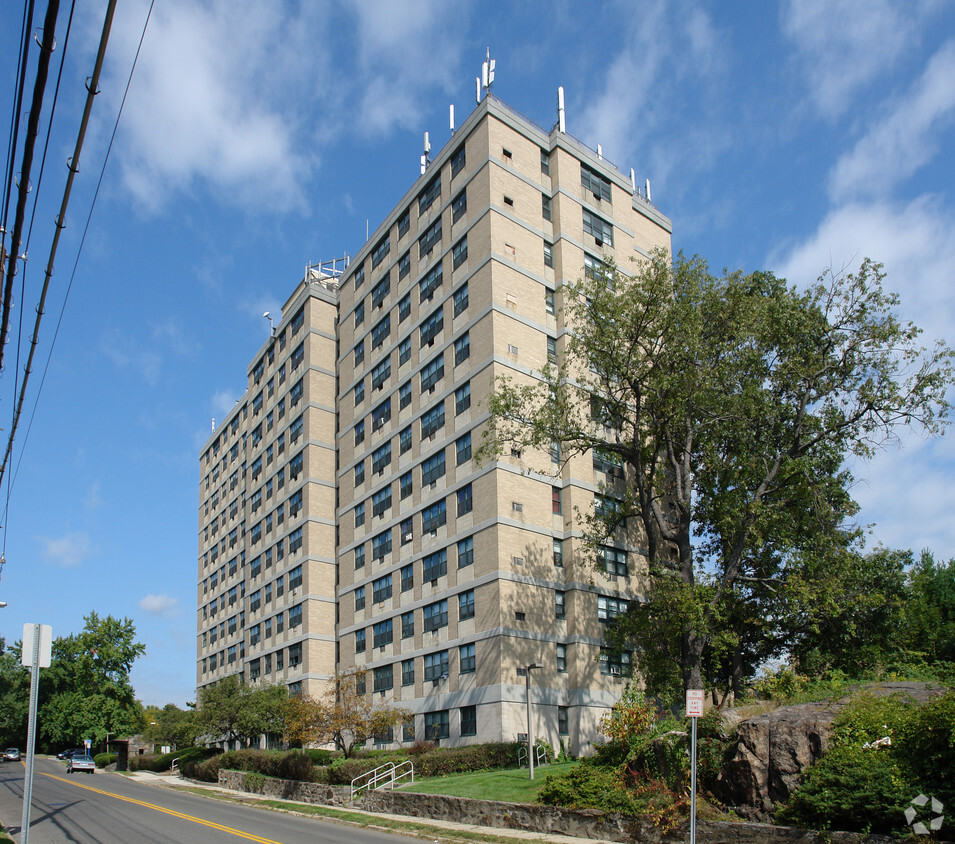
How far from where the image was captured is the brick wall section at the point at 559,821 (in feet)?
53.8

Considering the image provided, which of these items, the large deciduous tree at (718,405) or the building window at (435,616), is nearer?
the large deciduous tree at (718,405)

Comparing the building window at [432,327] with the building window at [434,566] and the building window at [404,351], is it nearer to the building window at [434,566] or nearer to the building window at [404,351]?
the building window at [404,351]

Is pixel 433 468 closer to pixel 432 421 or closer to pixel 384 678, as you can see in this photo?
pixel 432 421

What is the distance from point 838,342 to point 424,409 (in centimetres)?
2374

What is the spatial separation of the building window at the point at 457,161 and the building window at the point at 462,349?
9871 mm

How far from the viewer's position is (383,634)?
48.4 metres

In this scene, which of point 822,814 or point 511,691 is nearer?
point 822,814

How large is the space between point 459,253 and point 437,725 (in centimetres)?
2425

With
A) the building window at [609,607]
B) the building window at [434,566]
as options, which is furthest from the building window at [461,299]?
the building window at [609,607]

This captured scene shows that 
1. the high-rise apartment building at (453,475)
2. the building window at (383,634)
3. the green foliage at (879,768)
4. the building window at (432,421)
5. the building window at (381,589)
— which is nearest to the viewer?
the green foliage at (879,768)

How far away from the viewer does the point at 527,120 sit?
46750 millimetres

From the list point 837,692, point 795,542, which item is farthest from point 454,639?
point 837,692

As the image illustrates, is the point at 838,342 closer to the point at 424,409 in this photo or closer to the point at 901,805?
the point at 901,805

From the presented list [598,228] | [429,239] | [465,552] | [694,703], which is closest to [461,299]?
[429,239]
